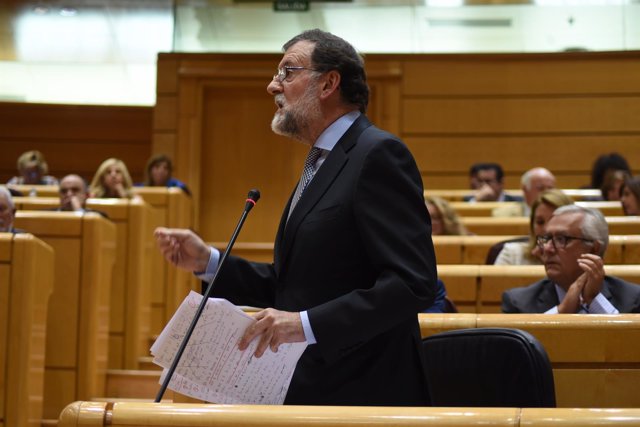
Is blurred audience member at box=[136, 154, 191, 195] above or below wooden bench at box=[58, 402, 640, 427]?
above

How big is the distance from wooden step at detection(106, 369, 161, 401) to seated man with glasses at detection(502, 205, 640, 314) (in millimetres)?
1765

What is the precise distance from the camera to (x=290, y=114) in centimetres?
211

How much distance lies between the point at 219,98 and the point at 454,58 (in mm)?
2137

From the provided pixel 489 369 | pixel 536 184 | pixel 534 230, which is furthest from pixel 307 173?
pixel 536 184

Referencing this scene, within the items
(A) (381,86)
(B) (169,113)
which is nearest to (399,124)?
(A) (381,86)

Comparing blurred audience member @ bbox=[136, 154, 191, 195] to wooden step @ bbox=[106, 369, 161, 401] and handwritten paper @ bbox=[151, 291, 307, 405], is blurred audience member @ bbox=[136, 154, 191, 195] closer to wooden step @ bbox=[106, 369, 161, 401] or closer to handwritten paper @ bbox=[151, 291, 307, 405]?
wooden step @ bbox=[106, 369, 161, 401]

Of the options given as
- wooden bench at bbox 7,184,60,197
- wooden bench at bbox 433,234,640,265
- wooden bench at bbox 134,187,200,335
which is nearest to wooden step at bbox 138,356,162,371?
wooden bench at bbox 134,187,200,335

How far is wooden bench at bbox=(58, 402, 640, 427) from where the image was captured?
144 centimetres

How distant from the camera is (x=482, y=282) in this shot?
404 cm

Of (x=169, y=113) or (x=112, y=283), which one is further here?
(x=169, y=113)

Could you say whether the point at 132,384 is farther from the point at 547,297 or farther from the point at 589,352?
the point at 589,352

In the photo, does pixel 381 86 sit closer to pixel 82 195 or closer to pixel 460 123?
pixel 460 123

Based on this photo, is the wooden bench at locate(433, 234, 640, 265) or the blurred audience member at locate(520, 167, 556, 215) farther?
the blurred audience member at locate(520, 167, 556, 215)

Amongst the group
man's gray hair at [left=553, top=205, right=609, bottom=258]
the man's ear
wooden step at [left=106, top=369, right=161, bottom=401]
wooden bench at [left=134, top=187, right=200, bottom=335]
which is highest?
the man's ear
